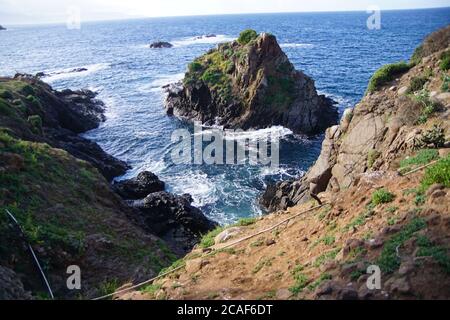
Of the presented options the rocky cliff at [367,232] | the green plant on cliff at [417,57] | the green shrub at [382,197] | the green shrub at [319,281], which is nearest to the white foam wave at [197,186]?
the rocky cliff at [367,232]

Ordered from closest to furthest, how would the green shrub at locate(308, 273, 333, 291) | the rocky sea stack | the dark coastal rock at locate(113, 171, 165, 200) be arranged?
the green shrub at locate(308, 273, 333, 291) → the dark coastal rock at locate(113, 171, 165, 200) → the rocky sea stack

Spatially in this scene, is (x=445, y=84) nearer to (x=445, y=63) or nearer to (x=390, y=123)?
(x=445, y=63)

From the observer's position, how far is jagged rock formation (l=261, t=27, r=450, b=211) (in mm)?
16875

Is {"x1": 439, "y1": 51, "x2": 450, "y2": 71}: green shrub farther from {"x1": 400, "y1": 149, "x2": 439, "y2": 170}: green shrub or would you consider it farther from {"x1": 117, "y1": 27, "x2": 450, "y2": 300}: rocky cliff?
{"x1": 400, "y1": 149, "x2": 439, "y2": 170}: green shrub

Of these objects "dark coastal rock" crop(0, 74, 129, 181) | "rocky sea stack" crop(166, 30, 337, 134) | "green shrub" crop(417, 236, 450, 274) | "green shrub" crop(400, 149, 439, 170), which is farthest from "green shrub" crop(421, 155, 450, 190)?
"rocky sea stack" crop(166, 30, 337, 134)

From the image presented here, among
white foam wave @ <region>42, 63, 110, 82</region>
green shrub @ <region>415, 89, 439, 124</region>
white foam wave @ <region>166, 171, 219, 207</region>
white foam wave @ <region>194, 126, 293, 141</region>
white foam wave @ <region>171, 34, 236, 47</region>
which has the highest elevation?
white foam wave @ <region>171, 34, 236, 47</region>

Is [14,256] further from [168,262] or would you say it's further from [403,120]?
[403,120]

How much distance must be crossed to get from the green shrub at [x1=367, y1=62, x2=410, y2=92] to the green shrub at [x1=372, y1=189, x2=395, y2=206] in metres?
12.1

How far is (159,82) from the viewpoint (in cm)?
7725

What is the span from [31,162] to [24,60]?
10816 centimetres

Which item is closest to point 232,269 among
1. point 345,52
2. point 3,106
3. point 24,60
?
point 3,106

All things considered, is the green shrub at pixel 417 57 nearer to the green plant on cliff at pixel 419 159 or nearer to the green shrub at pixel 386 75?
the green shrub at pixel 386 75

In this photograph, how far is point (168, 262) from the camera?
18.7 m

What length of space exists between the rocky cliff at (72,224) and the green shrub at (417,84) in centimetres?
1503
